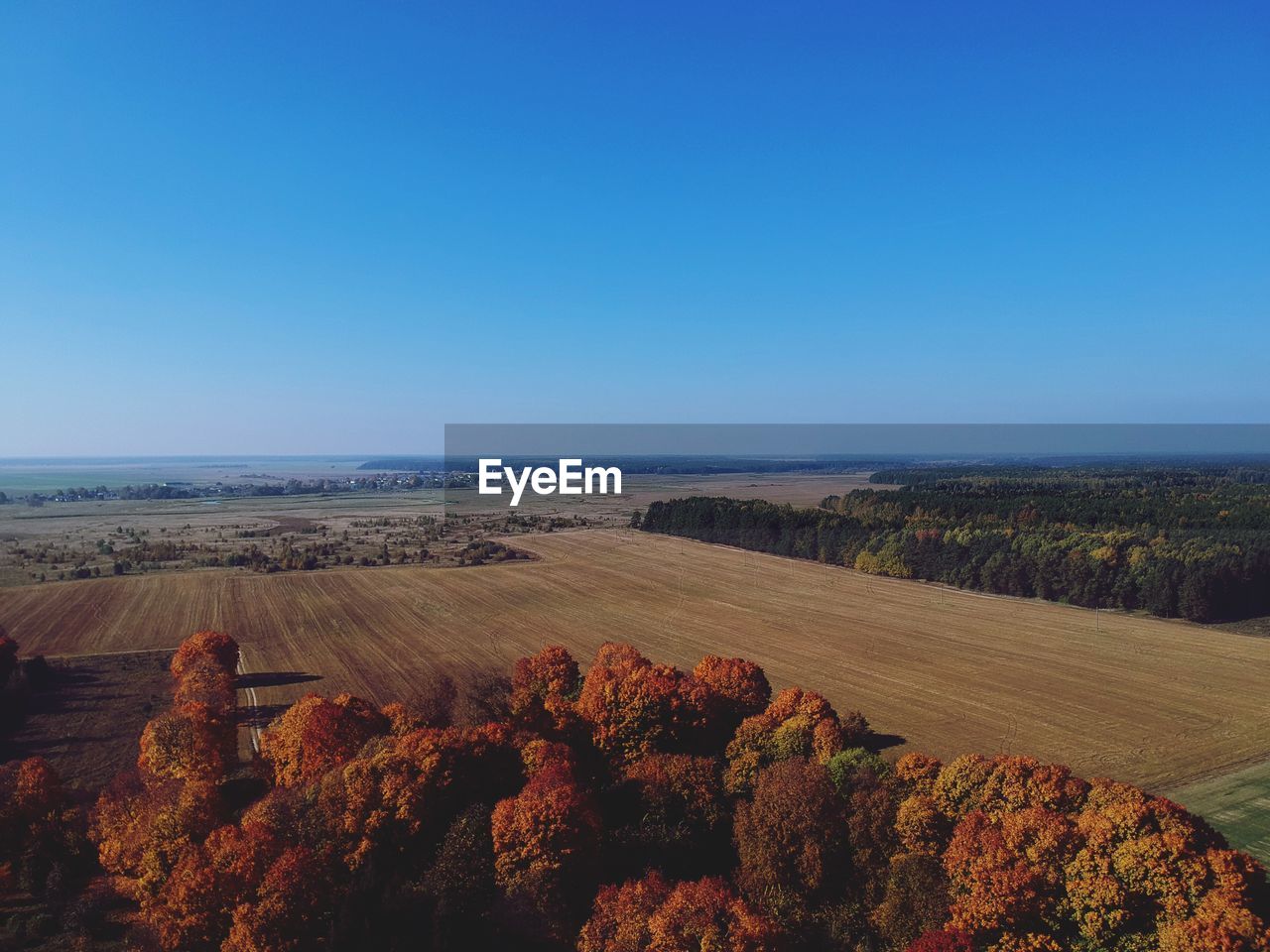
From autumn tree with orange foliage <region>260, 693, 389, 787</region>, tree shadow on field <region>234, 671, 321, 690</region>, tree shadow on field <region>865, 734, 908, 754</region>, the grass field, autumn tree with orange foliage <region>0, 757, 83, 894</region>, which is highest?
autumn tree with orange foliage <region>260, 693, 389, 787</region>

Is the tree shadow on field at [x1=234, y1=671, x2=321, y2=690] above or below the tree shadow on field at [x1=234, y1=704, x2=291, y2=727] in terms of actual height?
above

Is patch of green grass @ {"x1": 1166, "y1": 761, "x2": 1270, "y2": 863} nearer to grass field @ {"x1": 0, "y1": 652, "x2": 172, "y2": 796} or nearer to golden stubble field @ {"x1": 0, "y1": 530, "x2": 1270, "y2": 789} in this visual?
golden stubble field @ {"x1": 0, "y1": 530, "x2": 1270, "y2": 789}

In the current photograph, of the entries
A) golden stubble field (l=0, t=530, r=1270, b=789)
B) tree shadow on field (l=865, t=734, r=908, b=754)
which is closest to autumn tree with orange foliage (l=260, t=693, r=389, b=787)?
golden stubble field (l=0, t=530, r=1270, b=789)

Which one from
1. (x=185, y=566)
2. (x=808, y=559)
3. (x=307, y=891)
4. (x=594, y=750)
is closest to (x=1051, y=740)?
(x=594, y=750)

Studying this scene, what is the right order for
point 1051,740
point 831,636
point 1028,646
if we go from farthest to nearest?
point 831,636 < point 1028,646 < point 1051,740

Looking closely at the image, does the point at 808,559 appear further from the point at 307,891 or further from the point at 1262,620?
the point at 307,891

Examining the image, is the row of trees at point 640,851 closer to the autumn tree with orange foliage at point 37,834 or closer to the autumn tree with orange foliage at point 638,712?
the autumn tree with orange foliage at point 37,834
